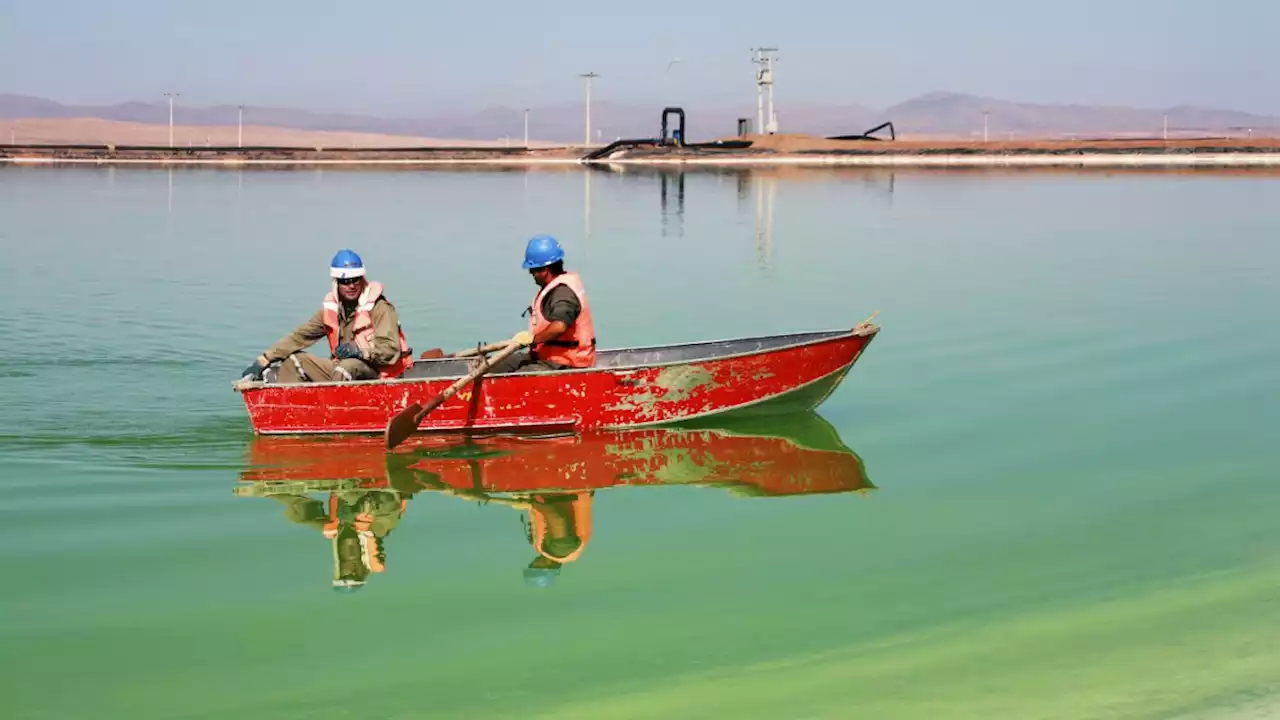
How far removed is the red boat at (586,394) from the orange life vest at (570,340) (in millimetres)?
216

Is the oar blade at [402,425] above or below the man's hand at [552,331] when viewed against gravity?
below

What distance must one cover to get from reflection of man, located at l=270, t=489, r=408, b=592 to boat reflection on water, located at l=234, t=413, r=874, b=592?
0.6 inches

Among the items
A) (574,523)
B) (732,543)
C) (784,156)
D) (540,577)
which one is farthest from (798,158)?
(540,577)

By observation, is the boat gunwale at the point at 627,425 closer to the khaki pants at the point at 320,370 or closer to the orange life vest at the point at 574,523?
the khaki pants at the point at 320,370

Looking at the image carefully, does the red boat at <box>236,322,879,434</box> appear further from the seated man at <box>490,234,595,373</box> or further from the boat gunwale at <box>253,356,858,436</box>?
the seated man at <box>490,234,595,373</box>

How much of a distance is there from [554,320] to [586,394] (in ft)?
2.74

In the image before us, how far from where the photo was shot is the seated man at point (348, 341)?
13094 millimetres

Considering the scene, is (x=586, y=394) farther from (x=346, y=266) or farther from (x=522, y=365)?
(x=346, y=266)

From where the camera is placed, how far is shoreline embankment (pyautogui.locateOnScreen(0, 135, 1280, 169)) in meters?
98.8

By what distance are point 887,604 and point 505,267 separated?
2178cm

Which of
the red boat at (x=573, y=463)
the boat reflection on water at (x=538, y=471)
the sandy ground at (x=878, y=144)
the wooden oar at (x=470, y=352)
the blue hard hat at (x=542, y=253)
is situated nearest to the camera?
the boat reflection on water at (x=538, y=471)

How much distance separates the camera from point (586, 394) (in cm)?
1333

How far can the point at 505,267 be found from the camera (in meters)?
29.9

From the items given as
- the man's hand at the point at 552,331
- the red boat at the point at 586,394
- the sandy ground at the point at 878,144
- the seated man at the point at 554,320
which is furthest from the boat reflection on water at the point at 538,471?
the sandy ground at the point at 878,144
